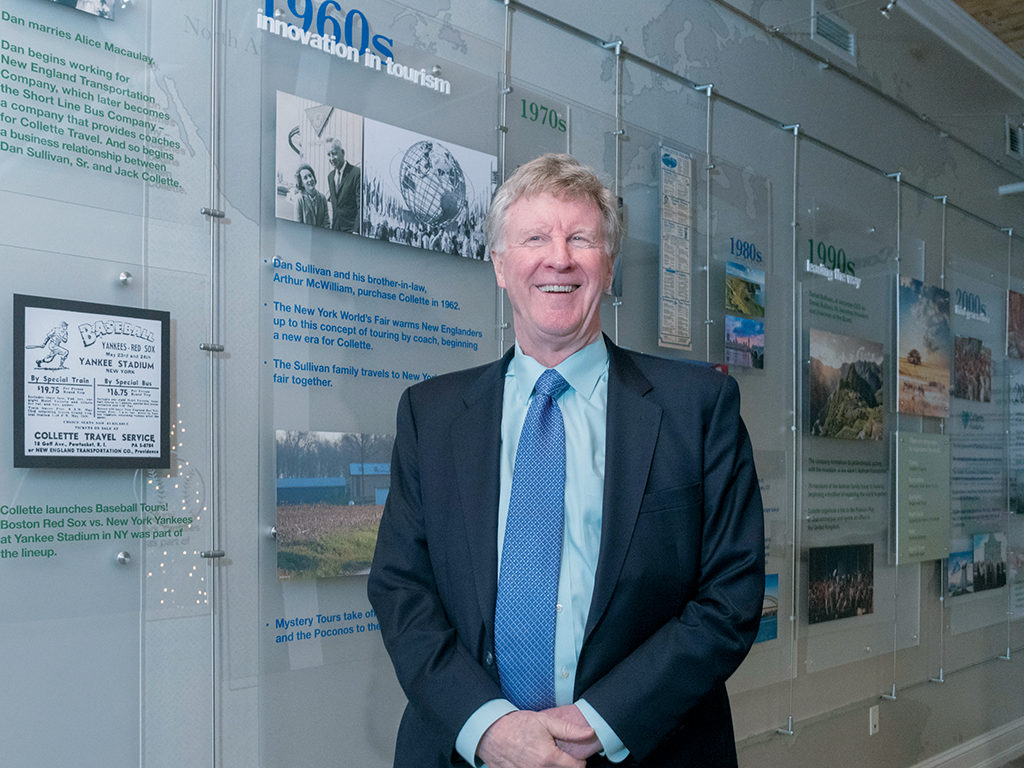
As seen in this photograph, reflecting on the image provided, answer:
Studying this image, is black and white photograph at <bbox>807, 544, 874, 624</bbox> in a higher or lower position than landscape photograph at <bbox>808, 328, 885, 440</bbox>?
lower

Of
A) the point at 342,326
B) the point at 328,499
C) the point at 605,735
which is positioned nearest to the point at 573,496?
the point at 605,735

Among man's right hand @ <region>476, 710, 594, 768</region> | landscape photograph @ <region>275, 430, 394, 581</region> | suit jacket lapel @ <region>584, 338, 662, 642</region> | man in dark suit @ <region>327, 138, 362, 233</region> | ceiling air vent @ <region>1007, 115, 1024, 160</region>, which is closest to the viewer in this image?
man's right hand @ <region>476, 710, 594, 768</region>

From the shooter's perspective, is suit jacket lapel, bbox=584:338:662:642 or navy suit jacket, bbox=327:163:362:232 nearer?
suit jacket lapel, bbox=584:338:662:642

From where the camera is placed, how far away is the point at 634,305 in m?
3.38

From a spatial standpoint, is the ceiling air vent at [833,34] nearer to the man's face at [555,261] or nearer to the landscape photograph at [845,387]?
the landscape photograph at [845,387]

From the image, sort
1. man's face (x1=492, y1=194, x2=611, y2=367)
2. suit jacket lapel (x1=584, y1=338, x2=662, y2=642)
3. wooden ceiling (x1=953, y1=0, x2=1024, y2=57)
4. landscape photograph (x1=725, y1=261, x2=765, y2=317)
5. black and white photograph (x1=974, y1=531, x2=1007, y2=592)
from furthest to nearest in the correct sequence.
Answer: black and white photograph (x1=974, y1=531, x2=1007, y2=592) < landscape photograph (x1=725, y1=261, x2=765, y2=317) < wooden ceiling (x1=953, y1=0, x2=1024, y2=57) < man's face (x1=492, y1=194, x2=611, y2=367) < suit jacket lapel (x1=584, y1=338, x2=662, y2=642)

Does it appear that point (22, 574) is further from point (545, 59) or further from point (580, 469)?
point (545, 59)

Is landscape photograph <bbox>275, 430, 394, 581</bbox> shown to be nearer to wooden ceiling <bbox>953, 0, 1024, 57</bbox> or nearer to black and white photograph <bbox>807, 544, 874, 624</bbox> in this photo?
black and white photograph <bbox>807, 544, 874, 624</bbox>

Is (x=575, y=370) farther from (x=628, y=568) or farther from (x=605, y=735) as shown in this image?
(x=605, y=735)

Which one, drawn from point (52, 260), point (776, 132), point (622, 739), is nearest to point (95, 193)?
point (52, 260)

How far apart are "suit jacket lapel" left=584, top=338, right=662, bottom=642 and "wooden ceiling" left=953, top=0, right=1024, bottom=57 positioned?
2675mm

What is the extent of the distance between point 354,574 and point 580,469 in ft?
3.30

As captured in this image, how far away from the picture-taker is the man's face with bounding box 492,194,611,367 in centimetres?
167

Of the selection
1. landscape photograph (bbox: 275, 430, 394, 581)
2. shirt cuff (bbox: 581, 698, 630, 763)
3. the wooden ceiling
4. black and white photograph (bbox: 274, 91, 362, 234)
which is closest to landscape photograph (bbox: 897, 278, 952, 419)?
the wooden ceiling
